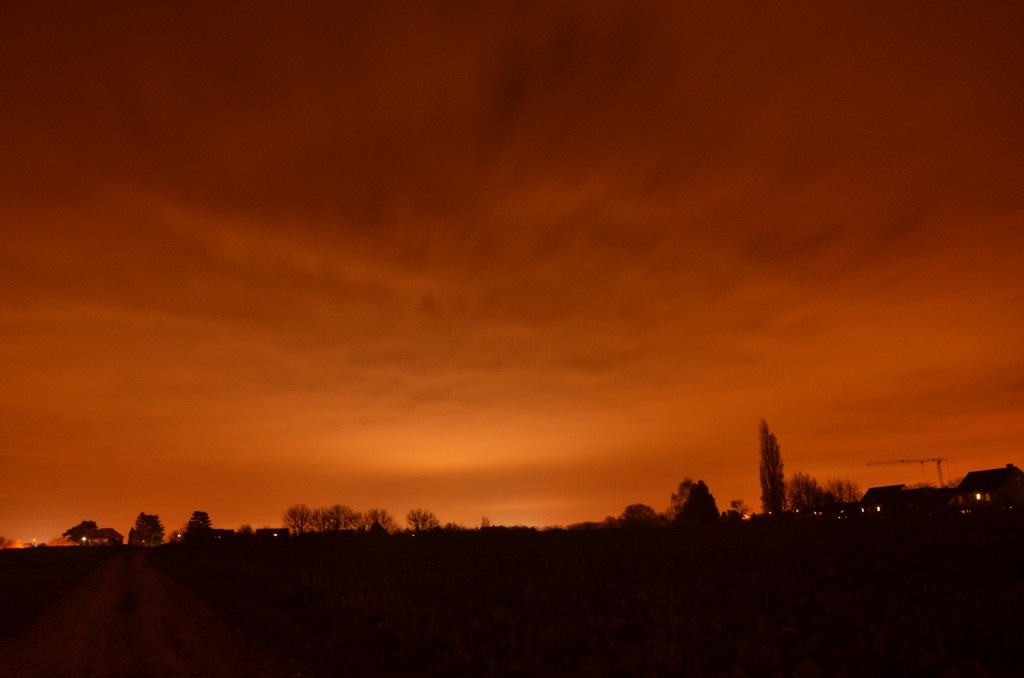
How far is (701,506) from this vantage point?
10994cm

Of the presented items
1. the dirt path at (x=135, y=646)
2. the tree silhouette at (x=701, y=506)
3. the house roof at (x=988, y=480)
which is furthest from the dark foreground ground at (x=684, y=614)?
the house roof at (x=988, y=480)

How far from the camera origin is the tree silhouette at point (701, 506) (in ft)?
357

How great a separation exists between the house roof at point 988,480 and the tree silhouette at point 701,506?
4213cm

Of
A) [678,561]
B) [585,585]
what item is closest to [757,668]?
[585,585]

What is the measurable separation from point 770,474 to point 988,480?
3447cm

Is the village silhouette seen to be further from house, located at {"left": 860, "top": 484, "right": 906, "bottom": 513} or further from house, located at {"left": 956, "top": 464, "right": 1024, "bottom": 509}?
house, located at {"left": 860, "top": 484, "right": 906, "bottom": 513}

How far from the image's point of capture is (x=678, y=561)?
36.8m

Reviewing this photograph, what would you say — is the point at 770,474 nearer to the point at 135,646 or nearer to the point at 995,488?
the point at 995,488

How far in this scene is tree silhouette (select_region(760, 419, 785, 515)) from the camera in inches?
4764

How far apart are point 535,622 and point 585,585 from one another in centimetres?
890

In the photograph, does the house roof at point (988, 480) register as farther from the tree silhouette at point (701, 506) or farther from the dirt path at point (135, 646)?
the dirt path at point (135, 646)

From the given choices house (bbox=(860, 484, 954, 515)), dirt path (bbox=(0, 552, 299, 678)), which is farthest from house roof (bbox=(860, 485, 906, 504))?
dirt path (bbox=(0, 552, 299, 678))

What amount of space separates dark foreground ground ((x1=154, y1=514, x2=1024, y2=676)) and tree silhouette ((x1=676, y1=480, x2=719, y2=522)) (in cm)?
7459

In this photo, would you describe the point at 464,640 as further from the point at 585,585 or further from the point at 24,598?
the point at 24,598
